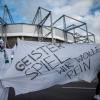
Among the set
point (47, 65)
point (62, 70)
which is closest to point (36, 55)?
point (47, 65)

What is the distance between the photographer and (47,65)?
7.73 m

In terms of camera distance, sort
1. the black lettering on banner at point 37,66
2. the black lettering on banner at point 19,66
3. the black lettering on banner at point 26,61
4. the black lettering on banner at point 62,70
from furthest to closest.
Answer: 1. the black lettering on banner at point 62,70
2. the black lettering on banner at point 37,66
3. the black lettering on banner at point 26,61
4. the black lettering on banner at point 19,66

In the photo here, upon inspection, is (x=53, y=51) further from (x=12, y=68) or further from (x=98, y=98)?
(x=98, y=98)

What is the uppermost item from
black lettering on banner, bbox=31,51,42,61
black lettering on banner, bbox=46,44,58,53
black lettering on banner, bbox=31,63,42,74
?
black lettering on banner, bbox=46,44,58,53

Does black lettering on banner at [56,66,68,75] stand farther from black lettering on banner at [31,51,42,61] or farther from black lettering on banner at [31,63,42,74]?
black lettering on banner at [31,51,42,61]

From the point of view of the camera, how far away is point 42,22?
123 feet

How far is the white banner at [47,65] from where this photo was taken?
7.31m

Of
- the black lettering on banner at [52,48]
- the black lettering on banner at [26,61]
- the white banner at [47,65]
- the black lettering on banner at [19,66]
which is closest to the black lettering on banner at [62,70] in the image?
the white banner at [47,65]

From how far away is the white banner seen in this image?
7.31 meters

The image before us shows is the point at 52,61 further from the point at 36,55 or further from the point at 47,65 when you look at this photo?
the point at 36,55

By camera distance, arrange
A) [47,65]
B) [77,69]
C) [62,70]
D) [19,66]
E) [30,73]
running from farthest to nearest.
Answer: [77,69] → [62,70] → [47,65] → [30,73] → [19,66]

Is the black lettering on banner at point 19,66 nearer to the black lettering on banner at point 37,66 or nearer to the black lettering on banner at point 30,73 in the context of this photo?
the black lettering on banner at point 30,73

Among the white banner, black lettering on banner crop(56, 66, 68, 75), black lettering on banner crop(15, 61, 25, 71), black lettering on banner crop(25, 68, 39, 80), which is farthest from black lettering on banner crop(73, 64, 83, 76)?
black lettering on banner crop(15, 61, 25, 71)

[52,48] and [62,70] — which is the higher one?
[52,48]
